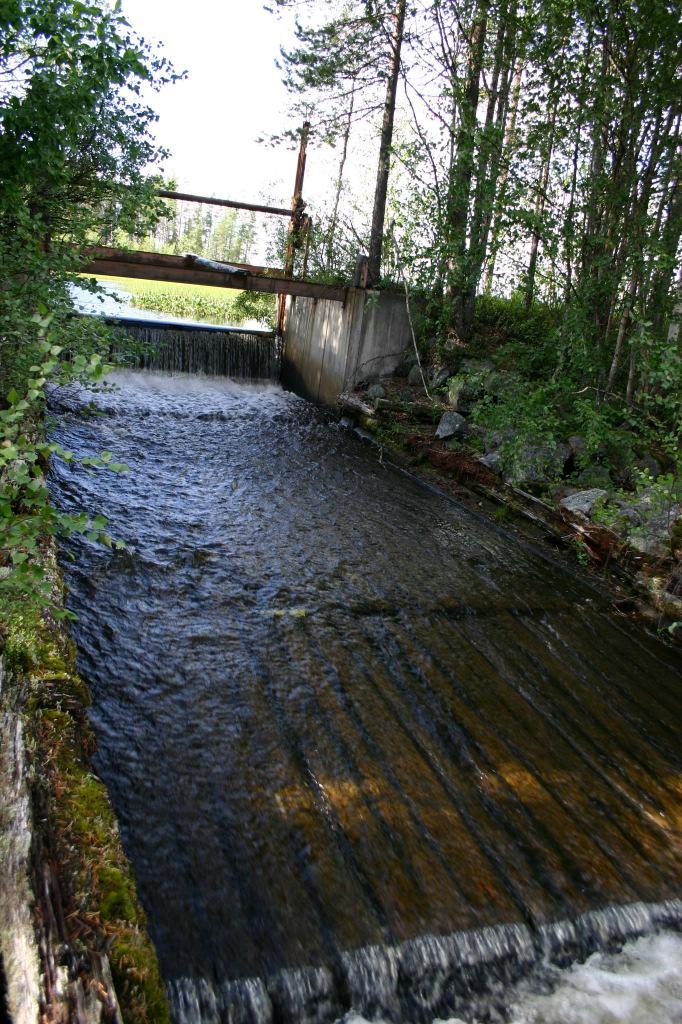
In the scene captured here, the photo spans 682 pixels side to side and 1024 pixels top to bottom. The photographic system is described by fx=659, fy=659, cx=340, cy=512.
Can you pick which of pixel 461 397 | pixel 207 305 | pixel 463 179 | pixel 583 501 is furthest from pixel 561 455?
pixel 207 305

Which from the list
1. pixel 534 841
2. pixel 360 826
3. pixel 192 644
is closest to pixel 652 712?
pixel 534 841

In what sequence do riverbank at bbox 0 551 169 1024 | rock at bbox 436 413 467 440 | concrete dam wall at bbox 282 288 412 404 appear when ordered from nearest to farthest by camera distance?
riverbank at bbox 0 551 169 1024 < rock at bbox 436 413 467 440 < concrete dam wall at bbox 282 288 412 404

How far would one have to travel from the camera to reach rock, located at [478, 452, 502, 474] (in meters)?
9.27

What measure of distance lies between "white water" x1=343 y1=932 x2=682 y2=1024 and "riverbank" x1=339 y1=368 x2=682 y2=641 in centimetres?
320

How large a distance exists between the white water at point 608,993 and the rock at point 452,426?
321 inches

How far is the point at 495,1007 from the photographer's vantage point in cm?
288

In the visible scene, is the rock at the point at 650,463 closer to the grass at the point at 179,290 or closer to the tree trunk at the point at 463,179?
the tree trunk at the point at 463,179

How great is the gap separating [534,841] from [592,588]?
156 inches

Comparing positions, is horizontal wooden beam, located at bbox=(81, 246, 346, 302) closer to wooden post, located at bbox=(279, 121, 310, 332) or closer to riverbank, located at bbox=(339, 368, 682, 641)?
wooden post, located at bbox=(279, 121, 310, 332)

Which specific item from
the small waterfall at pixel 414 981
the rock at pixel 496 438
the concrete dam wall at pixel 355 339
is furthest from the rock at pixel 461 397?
the small waterfall at pixel 414 981

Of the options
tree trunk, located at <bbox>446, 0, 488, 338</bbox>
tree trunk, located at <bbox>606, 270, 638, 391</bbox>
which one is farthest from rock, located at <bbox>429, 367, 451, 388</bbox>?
tree trunk, located at <bbox>606, 270, 638, 391</bbox>

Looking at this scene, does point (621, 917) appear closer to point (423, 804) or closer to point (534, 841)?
point (534, 841)

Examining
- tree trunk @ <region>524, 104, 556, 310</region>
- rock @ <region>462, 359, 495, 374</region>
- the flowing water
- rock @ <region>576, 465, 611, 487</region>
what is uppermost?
tree trunk @ <region>524, 104, 556, 310</region>

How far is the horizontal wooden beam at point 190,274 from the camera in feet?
37.1
